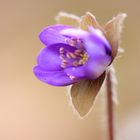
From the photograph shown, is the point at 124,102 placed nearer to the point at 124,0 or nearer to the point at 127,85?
the point at 127,85

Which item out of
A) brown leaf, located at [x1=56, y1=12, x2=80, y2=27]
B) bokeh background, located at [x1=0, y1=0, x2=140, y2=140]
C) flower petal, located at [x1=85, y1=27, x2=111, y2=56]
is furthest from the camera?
bokeh background, located at [x1=0, y1=0, x2=140, y2=140]

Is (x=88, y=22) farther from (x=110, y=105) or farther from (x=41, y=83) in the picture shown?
(x=41, y=83)

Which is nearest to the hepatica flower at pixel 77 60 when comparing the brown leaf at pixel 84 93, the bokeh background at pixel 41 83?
the brown leaf at pixel 84 93

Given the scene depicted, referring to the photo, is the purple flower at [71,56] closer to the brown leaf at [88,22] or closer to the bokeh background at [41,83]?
the brown leaf at [88,22]

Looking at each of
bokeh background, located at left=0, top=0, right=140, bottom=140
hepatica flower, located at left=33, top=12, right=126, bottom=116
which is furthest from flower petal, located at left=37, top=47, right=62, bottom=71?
bokeh background, located at left=0, top=0, right=140, bottom=140

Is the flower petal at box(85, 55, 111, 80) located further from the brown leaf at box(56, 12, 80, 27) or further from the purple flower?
the brown leaf at box(56, 12, 80, 27)

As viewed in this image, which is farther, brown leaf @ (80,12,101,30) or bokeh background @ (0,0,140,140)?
bokeh background @ (0,0,140,140)
